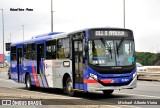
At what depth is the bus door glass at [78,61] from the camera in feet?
65.1

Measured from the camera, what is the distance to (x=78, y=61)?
20125 mm

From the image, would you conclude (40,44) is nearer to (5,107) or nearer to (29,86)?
(29,86)

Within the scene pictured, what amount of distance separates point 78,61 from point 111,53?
1.68 m

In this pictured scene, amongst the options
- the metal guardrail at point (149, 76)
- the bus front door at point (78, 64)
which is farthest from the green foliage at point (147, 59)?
the bus front door at point (78, 64)

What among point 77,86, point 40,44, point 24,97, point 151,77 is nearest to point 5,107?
point 24,97

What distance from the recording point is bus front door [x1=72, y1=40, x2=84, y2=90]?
1982 centimetres

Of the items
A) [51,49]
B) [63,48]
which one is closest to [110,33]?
[63,48]

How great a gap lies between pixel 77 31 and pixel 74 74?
1.92 metres

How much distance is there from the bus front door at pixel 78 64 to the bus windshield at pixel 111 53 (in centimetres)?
88

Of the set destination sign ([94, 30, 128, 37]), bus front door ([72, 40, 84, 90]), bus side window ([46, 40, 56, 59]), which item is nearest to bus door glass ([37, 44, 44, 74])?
bus side window ([46, 40, 56, 59])

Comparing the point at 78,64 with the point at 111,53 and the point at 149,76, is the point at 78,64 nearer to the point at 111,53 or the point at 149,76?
the point at 111,53

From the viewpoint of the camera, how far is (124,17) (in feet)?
165

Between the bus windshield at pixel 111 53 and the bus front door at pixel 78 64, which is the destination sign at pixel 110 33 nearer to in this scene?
the bus windshield at pixel 111 53

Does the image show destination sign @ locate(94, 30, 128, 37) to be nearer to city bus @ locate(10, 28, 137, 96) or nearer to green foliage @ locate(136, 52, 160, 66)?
city bus @ locate(10, 28, 137, 96)
